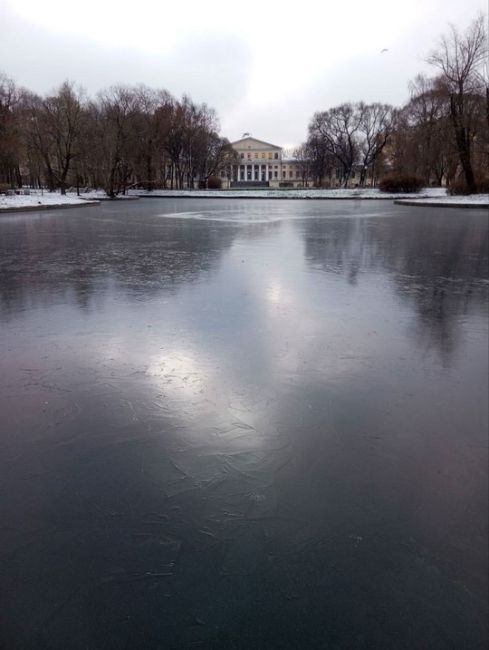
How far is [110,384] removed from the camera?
3814mm

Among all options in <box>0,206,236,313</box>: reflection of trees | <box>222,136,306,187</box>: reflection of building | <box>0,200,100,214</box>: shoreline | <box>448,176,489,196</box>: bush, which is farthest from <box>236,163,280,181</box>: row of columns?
<box>0,206,236,313</box>: reflection of trees

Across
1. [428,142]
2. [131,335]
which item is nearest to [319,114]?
[428,142]

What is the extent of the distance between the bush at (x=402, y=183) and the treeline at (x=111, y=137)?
3002 cm

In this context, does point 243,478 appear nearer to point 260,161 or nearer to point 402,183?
point 402,183

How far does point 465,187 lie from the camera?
39.3 m

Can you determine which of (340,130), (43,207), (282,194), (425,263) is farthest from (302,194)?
(425,263)

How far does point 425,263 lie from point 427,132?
41.1 m

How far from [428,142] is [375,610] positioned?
5170 cm

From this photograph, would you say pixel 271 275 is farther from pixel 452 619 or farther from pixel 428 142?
pixel 428 142

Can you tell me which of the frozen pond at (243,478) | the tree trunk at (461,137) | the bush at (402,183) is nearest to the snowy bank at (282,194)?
the bush at (402,183)

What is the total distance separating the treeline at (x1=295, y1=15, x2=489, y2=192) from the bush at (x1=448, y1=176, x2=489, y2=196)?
3.3 inches

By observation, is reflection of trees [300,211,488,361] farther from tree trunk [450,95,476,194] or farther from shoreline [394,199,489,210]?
tree trunk [450,95,476,194]

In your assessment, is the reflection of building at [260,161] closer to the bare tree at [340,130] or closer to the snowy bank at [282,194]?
the bare tree at [340,130]

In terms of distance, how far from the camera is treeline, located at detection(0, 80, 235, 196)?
48.3 metres
